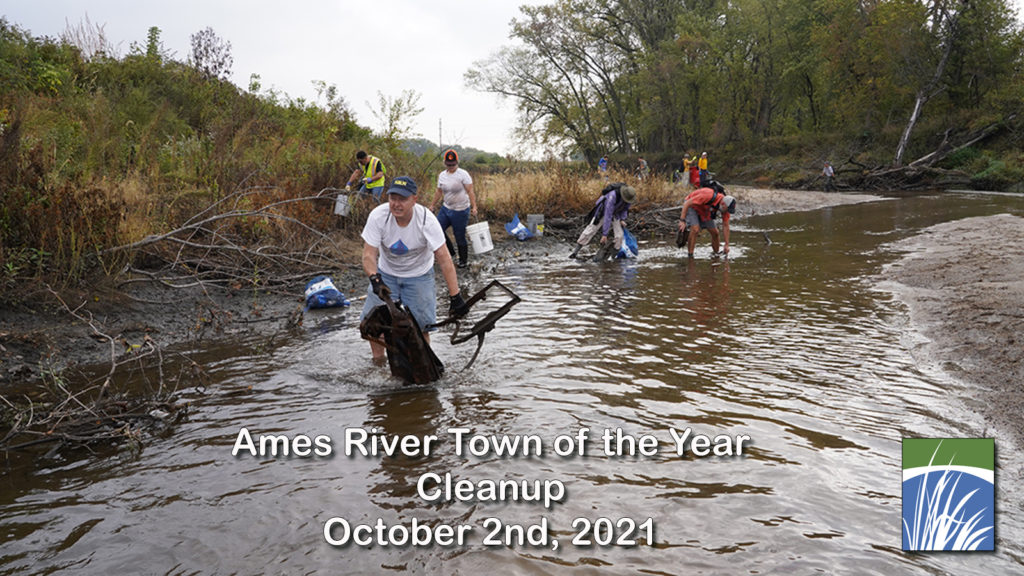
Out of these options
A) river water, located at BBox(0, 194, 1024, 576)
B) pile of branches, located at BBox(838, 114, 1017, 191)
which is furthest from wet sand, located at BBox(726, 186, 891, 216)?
river water, located at BBox(0, 194, 1024, 576)

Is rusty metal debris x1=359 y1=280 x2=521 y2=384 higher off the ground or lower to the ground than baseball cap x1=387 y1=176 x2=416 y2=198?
lower

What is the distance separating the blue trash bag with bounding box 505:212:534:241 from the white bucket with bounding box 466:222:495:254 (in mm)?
2615

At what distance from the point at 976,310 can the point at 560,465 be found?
5.45 meters

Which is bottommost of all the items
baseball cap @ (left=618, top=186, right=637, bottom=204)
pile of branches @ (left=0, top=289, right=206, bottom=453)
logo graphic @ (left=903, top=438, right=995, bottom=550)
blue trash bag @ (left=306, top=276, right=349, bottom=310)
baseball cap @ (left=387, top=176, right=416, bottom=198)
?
logo graphic @ (left=903, top=438, right=995, bottom=550)

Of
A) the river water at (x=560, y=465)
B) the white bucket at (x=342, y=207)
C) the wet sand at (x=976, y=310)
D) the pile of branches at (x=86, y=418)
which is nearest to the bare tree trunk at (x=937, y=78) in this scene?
the wet sand at (x=976, y=310)

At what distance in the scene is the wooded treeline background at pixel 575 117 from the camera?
7453mm

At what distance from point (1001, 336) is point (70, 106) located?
12809mm

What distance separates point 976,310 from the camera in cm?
650

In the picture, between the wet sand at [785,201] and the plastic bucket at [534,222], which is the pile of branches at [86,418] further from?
the wet sand at [785,201]

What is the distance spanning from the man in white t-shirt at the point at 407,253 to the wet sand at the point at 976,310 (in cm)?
418

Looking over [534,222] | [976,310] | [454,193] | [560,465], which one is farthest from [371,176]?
[976,310]

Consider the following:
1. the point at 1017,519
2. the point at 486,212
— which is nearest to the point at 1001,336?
the point at 1017,519

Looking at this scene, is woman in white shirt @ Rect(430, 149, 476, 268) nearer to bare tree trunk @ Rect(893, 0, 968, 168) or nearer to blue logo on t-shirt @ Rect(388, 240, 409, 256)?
blue logo on t-shirt @ Rect(388, 240, 409, 256)

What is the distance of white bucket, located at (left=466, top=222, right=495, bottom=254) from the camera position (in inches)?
481
